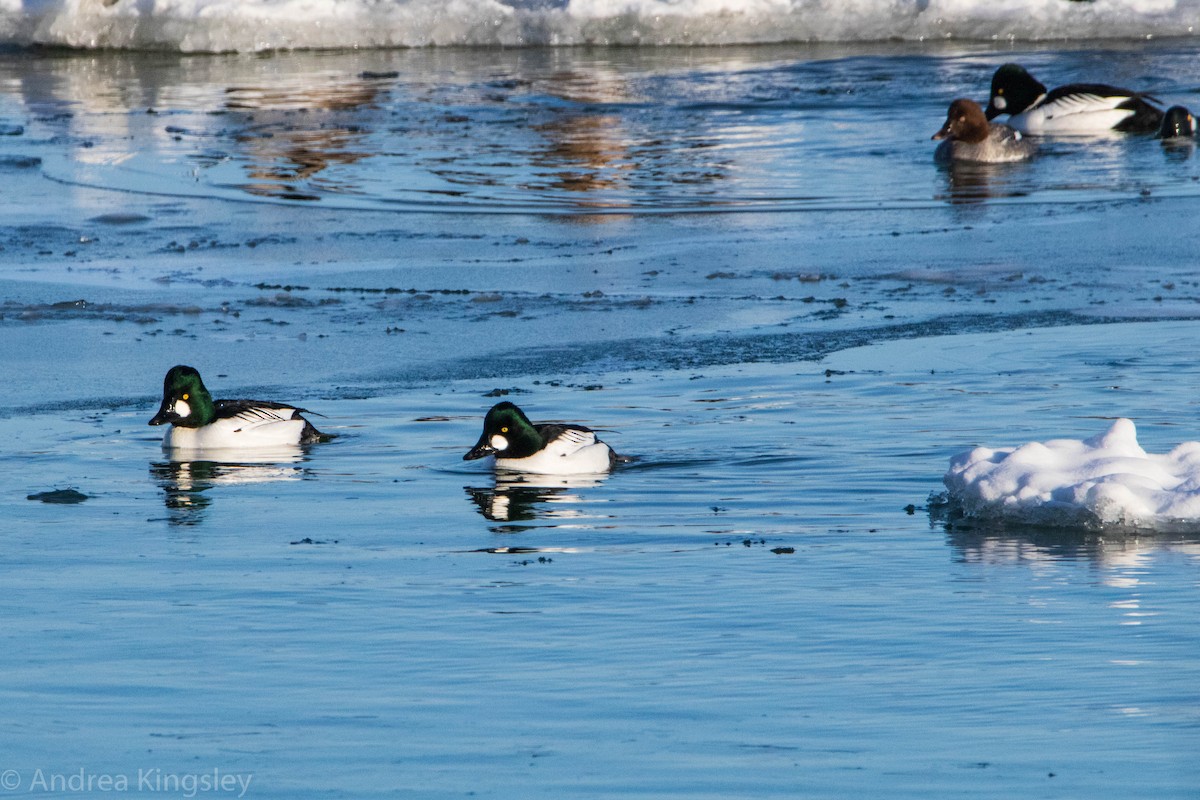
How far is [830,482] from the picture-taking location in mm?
8242

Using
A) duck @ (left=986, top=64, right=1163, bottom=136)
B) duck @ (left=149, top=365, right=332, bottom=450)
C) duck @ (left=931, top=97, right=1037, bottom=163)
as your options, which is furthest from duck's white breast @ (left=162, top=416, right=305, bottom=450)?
duck @ (left=986, top=64, right=1163, bottom=136)

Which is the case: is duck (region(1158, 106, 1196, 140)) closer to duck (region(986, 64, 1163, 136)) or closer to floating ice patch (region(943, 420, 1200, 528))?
duck (region(986, 64, 1163, 136))

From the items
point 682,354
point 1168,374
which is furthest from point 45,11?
point 1168,374

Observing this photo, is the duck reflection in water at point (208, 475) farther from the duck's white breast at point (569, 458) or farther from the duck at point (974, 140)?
the duck at point (974, 140)

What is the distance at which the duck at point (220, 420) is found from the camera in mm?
9281

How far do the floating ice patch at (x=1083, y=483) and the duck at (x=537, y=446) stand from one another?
1.69m

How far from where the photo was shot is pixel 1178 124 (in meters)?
Result: 19.2

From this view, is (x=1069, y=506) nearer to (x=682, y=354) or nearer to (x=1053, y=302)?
(x=682, y=354)

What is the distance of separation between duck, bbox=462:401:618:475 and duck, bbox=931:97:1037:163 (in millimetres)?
10332

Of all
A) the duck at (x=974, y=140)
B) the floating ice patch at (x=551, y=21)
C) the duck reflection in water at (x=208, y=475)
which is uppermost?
the floating ice patch at (x=551, y=21)

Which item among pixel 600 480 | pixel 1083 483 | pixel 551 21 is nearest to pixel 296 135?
pixel 551 21

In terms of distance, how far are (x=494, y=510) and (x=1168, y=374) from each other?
3.72m

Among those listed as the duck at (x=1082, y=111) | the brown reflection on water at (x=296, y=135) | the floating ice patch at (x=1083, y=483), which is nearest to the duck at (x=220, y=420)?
the floating ice patch at (x=1083, y=483)

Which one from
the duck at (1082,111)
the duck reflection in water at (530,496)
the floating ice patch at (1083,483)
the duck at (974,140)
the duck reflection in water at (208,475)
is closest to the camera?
the floating ice patch at (1083,483)
